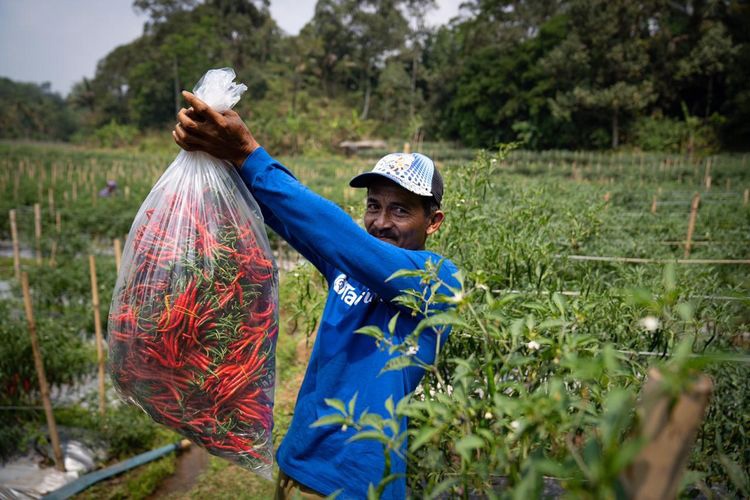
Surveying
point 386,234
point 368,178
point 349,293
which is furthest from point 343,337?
point 368,178

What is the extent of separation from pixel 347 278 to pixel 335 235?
328 millimetres

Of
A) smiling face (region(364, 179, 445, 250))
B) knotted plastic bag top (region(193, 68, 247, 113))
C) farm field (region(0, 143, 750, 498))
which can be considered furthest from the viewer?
smiling face (region(364, 179, 445, 250))

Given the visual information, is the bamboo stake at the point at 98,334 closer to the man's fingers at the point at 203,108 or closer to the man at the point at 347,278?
the man at the point at 347,278

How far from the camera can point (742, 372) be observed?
1911mm

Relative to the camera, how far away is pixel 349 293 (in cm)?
147

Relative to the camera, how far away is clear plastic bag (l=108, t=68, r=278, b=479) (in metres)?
1.41

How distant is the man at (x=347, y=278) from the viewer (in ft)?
4.07

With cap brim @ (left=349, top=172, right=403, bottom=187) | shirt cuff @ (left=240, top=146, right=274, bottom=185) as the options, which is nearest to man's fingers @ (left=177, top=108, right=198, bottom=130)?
shirt cuff @ (left=240, top=146, right=274, bottom=185)

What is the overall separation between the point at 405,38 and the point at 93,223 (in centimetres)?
4487

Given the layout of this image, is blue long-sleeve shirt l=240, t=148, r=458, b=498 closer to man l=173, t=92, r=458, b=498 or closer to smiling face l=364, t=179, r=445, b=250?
man l=173, t=92, r=458, b=498

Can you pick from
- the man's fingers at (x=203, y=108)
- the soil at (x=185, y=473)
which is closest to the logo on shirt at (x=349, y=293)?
the man's fingers at (x=203, y=108)

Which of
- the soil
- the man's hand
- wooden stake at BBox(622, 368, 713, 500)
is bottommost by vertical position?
the soil

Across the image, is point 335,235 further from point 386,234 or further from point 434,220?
point 434,220

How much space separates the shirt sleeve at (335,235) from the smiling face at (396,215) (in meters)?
0.22
